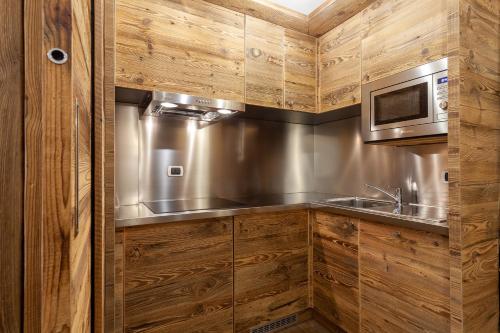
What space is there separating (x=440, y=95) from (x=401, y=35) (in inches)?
18.2

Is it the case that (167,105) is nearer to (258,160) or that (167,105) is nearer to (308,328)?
(258,160)

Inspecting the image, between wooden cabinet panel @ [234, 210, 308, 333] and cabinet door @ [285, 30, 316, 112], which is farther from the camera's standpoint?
cabinet door @ [285, 30, 316, 112]

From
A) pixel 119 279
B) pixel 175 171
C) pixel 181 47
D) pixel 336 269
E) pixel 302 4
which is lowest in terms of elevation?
pixel 336 269

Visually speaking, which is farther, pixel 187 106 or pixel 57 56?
pixel 187 106

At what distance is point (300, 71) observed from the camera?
6.53 ft

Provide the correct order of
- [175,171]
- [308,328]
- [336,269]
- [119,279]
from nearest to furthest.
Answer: [119,279], [336,269], [308,328], [175,171]

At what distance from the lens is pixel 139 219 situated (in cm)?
128

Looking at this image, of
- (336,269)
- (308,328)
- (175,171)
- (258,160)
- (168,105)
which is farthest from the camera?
(258,160)

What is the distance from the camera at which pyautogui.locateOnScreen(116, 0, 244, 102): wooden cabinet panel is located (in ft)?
4.71

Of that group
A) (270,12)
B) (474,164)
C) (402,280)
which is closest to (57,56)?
(474,164)

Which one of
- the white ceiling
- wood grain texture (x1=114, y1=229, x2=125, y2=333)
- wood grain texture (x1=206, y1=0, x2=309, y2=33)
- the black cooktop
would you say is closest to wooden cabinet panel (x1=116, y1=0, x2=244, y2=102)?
wood grain texture (x1=206, y1=0, x2=309, y2=33)

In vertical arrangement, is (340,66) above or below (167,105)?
above

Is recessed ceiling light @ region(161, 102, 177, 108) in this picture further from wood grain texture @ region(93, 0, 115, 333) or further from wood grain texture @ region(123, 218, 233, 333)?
wood grain texture @ region(123, 218, 233, 333)

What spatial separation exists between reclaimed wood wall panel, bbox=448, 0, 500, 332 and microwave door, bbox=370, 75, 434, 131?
0.67 feet
